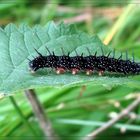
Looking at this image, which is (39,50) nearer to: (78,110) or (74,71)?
(74,71)

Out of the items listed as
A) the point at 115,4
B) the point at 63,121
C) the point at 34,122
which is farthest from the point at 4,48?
the point at 115,4

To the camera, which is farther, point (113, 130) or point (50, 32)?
point (113, 130)

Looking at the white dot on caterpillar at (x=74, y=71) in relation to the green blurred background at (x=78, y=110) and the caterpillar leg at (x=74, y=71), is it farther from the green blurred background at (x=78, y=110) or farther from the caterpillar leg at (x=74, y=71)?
the green blurred background at (x=78, y=110)

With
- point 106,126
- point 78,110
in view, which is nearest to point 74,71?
point 106,126

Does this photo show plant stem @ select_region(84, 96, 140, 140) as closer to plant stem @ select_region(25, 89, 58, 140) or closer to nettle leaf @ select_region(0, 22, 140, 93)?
plant stem @ select_region(25, 89, 58, 140)

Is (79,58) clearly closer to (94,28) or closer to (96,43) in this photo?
(96,43)

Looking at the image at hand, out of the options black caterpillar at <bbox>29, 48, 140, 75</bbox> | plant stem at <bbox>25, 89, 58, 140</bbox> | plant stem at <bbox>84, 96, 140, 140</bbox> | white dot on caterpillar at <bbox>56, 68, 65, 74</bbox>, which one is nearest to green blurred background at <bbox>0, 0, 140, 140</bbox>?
plant stem at <bbox>84, 96, 140, 140</bbox>
